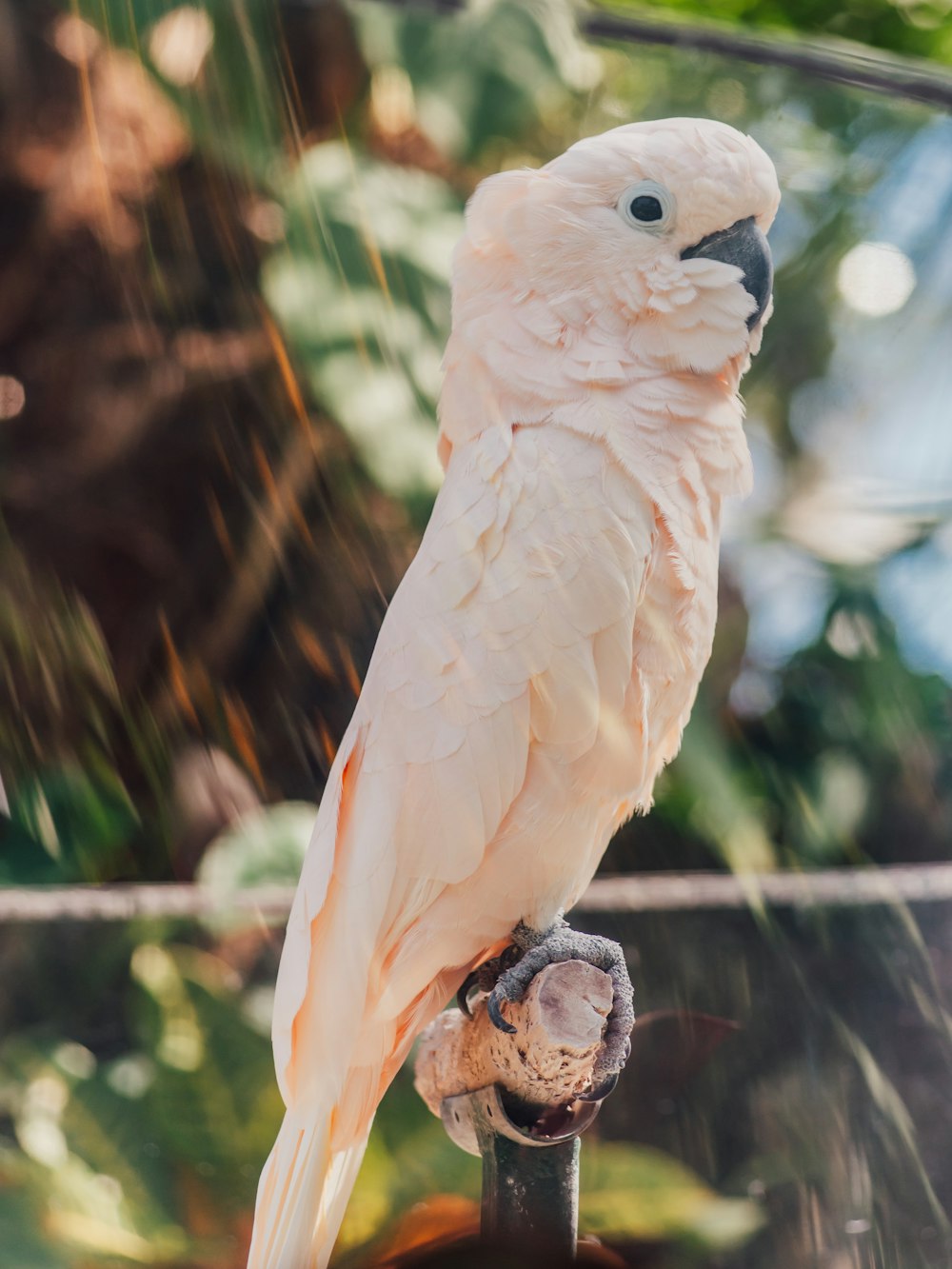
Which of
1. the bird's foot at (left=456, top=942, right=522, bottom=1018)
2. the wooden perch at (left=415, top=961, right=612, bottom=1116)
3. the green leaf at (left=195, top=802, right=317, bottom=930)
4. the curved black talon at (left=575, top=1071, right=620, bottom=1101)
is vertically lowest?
the curved black talon at (left=575, top=1071, right=620, bottom=1101)

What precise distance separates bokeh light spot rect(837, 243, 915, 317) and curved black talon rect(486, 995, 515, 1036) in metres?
1.26

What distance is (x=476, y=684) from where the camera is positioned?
30.5 inches

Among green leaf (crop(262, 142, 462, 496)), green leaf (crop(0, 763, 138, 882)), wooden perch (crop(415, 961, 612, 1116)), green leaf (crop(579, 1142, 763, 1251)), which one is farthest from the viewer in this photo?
green leaf (crop(0, 763, 138, 882))

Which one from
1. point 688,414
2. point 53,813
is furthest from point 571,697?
point 53,813

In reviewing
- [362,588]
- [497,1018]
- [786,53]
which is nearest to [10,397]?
[362,588]

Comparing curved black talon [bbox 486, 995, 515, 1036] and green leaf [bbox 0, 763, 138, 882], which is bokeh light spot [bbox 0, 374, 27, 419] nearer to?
green leaf [bbox 0, 763, 138, 882]

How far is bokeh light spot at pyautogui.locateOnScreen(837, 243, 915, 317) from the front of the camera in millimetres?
1608

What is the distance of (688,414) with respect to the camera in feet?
2.67

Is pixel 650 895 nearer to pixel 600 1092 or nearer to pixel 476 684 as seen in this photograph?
pixel 600 1092

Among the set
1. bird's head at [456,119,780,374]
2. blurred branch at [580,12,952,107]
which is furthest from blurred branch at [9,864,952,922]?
blurred branch at [580,12,952,107]

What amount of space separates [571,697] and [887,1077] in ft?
3.89

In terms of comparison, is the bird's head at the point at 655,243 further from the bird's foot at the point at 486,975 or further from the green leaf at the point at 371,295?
the green leaf at the point at 371,295

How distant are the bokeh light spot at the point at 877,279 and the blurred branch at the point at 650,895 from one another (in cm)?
91

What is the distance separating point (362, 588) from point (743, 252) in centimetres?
108
